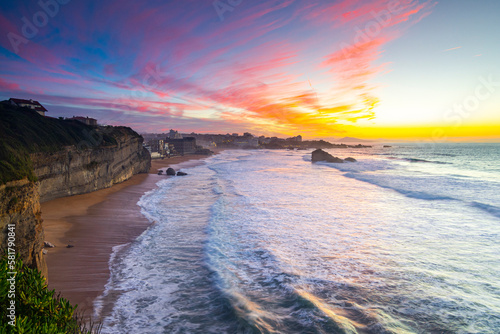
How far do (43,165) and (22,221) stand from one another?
14.0 m

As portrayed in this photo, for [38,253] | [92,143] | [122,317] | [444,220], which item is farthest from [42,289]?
[92,143]

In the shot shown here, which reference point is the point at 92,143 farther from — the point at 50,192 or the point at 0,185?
the point at 0,185

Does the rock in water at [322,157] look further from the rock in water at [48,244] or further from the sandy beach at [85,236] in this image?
the rock in water at [48,244]

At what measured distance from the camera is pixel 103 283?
830 centimetres

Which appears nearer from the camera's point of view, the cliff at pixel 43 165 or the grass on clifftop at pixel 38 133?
the cliff at pixel 43 165

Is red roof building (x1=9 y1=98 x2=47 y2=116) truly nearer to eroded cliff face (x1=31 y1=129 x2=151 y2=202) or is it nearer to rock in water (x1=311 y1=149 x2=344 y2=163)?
eroded cliff face (x1=31 y1=129 x2=151 y2=202)

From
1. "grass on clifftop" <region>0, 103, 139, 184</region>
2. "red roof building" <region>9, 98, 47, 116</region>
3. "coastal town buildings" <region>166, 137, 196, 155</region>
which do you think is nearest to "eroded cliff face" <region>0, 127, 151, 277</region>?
"grass on clifftop" <region>0, 103, 139, 184</region>

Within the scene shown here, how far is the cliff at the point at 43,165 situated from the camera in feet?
22.3

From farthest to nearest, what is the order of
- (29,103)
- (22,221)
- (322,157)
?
(322,157) → (29,103) → (22,221)

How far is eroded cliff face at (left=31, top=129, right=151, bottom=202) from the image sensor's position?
18.1 metres

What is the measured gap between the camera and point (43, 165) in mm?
17750

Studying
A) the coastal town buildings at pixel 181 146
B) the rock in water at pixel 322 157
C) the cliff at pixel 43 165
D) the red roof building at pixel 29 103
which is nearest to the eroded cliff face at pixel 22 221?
the cliff at pixel 43 165

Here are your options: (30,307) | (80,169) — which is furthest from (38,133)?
(30,307)

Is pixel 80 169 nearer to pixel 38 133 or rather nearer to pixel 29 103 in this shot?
pixel 38 133
